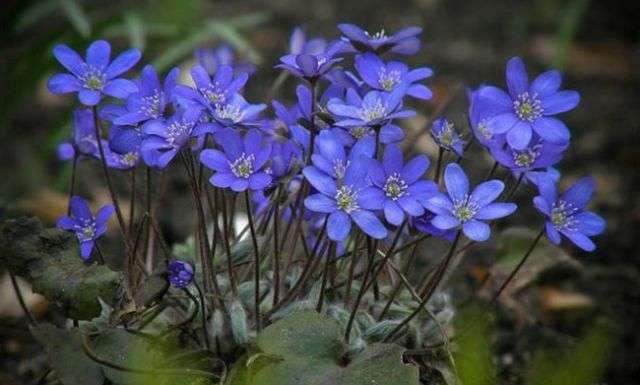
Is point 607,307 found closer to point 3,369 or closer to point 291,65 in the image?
point 291,65

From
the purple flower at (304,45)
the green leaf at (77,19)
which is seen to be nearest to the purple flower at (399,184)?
the purple flower at (304,45)

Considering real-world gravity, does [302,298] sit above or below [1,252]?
below

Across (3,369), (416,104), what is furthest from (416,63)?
(3,369)

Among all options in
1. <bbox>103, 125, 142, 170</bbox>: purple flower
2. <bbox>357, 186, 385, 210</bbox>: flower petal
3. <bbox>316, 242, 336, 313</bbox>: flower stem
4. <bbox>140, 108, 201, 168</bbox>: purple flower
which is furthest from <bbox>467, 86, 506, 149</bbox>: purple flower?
<bbox>103, 125, 142, 170</bbox>: purple flower

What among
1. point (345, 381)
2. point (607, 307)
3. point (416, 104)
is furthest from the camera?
point (416, 104)

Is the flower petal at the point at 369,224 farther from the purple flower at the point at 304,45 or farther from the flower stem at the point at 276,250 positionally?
the purple flower at the point at 304,45

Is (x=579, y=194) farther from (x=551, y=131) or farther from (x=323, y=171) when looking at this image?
(x=323, y=171)
